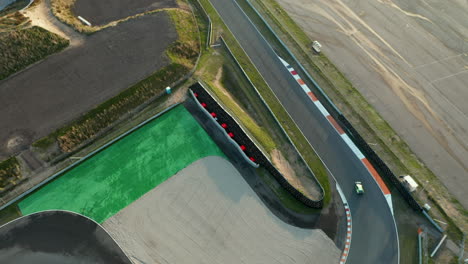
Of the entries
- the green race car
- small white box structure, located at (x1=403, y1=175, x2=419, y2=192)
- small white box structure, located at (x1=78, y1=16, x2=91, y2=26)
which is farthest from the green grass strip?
small white box structure, located at (x1=78, y1=16, x2=91, y2=26)

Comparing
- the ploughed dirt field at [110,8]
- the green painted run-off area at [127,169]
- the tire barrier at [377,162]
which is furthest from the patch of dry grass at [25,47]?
the tire barrier at [377,162]

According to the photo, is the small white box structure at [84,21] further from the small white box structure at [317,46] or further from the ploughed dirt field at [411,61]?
the small white box structure at [317,46]

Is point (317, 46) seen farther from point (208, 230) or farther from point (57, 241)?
point (57, 241)

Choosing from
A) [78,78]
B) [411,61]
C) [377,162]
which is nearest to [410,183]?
[377,162]

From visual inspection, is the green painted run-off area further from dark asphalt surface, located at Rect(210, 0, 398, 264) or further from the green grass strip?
dark asphalt surface, located at Rect(210, 0, 398, 264)

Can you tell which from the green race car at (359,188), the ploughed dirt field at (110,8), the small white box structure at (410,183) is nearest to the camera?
the green race car at (359,188)
